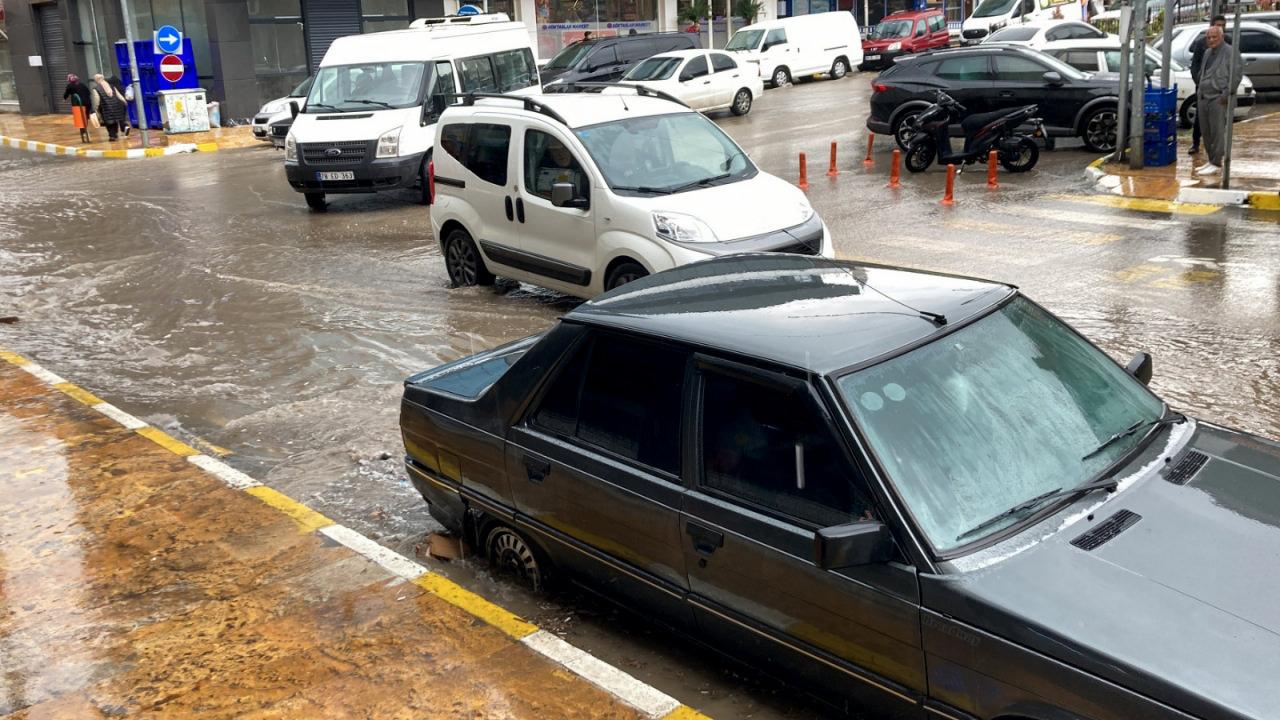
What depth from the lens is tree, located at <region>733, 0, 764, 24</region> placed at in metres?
43.9

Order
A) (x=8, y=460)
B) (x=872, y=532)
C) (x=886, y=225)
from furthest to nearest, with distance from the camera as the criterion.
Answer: (x=886, y=225)
(x=8, y=460)
(x=872, y=532)

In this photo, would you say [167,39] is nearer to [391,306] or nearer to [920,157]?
[920,157]

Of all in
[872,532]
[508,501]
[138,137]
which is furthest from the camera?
[138,137]

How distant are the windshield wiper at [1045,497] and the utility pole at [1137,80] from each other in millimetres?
13725

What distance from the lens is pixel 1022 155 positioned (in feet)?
56.9

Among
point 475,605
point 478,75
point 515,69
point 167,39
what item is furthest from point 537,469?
point 167,39

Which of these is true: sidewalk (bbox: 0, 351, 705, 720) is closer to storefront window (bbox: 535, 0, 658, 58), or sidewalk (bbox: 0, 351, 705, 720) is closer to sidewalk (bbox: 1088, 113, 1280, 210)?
sidewalk (bbox: 1088, 113, 1280, 210)

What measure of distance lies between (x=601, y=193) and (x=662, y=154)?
2.68 ft

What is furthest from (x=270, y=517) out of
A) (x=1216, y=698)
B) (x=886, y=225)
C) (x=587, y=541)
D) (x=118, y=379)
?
(x=886, y=225)

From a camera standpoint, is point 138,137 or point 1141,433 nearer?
point 1141,433

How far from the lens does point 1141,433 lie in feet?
14.1

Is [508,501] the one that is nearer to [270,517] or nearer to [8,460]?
[270,517]

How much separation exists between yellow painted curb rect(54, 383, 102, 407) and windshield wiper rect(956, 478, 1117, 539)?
7.24 meters

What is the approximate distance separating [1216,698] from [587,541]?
2490 mm
